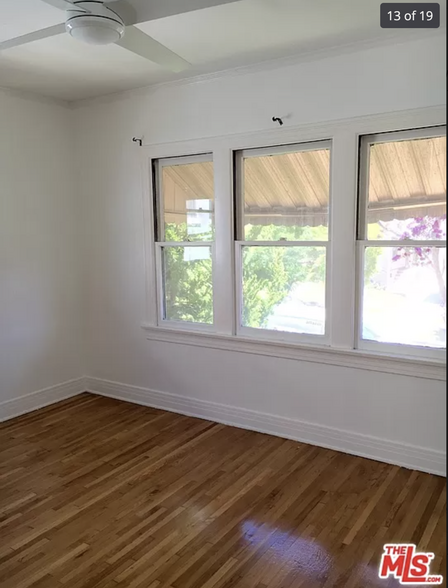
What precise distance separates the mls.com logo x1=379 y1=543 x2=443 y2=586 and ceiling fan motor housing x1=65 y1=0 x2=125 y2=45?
2.61 meters

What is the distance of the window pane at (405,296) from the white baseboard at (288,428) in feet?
2.26

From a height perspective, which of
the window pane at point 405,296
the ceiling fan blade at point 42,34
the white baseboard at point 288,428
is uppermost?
the ceiling fan blade at point 42,34

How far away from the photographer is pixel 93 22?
1950 mm

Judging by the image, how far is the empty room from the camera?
2391 millimetres

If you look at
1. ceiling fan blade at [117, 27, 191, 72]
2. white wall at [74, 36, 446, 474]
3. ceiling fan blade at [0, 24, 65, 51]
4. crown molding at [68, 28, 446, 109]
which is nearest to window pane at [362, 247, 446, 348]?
white wall at [74, 36, 446, 474]

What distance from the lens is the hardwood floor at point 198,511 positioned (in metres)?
2.20

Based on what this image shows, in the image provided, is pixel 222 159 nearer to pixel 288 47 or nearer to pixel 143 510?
pixel 288 47

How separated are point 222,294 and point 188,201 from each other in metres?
0.81

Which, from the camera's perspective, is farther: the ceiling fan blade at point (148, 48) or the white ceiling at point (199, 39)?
the white ceiling at point (199, 39)

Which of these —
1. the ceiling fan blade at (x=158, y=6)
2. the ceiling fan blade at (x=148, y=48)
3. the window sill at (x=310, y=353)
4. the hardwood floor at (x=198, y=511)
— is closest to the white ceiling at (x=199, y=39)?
the ceiling fan blade at (x=148, y=48)

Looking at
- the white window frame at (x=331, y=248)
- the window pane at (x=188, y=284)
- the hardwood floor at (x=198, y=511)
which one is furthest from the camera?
the window pane at (x=188, y=284)

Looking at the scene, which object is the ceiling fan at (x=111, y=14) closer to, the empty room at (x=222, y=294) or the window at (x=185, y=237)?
the empty room at (x=222, y=294)

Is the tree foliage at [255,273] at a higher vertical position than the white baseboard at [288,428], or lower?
higher

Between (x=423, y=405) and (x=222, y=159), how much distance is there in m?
2.18
